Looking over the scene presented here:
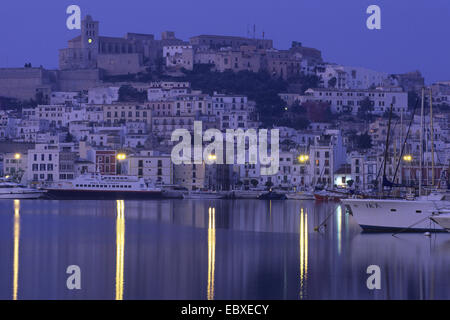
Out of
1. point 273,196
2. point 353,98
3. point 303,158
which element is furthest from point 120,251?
point 353,98

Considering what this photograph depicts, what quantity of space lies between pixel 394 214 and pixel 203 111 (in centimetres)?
6173

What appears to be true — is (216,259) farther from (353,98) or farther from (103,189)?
(353,98)

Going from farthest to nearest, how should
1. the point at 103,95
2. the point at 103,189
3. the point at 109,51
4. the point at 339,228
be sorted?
the point at 109,51 < the point at 103,95 < the point at 103,189 < the point at 339,228

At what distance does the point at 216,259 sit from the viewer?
27.5 m

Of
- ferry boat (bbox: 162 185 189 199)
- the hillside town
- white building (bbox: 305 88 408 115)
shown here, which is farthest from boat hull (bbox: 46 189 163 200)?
white building (bbox: 305 88 408 115)

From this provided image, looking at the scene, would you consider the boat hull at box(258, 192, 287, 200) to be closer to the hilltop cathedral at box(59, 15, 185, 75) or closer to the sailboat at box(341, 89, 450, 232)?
the sailboat at box(341, 89, 450, 232)

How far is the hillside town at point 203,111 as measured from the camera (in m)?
73.0

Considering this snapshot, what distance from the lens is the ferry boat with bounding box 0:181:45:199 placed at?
6681 cm

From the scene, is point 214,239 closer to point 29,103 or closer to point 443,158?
point 443,158

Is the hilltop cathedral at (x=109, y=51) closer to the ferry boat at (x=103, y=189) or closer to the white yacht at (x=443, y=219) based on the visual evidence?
the ferry boat at (x=103, y=189)

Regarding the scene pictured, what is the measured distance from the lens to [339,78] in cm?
11338

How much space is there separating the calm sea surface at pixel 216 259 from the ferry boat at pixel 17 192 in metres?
23.9

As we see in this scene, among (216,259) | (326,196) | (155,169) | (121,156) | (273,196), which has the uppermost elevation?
(121,156)

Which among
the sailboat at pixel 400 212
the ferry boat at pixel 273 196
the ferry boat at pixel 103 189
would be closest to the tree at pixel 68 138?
the ferry boat at pixel 103 189
